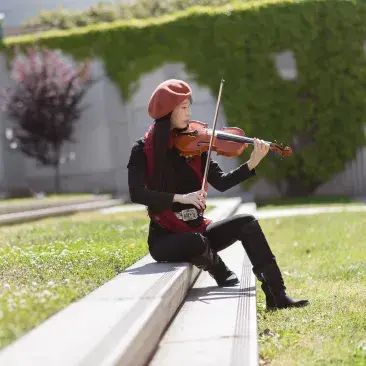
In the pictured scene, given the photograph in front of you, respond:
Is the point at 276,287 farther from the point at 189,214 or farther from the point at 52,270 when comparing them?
the point at 52,270

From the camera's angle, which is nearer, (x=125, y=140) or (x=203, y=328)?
(x=203, y=328)

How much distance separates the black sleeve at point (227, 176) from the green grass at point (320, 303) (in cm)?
71

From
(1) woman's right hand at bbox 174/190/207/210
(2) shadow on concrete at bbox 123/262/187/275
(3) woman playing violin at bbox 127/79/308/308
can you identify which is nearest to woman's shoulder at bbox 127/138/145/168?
(3) woman playing violin at bbox 127/79/308/308

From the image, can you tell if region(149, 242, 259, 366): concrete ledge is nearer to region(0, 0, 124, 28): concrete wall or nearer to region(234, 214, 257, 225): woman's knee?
region(234, 214, 257, 225): woman's knee

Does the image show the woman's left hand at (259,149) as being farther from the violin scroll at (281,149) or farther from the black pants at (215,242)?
the black pants at (215,242)

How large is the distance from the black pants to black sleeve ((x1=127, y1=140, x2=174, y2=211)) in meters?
0.21

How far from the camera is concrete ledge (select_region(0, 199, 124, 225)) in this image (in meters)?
10.7

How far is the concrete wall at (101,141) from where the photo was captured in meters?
17.3

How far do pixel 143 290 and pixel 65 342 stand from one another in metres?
1.02

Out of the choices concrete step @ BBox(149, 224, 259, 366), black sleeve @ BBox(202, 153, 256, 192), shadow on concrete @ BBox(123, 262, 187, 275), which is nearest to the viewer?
concrete step @ BBox(149, 224, 259, 366)

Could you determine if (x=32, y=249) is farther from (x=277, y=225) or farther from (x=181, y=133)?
(x=277, y=225)

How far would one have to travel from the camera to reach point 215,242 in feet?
15.8

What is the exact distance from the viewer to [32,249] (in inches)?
232

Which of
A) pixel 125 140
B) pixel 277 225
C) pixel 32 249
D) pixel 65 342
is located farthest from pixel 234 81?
pixel 65 342
